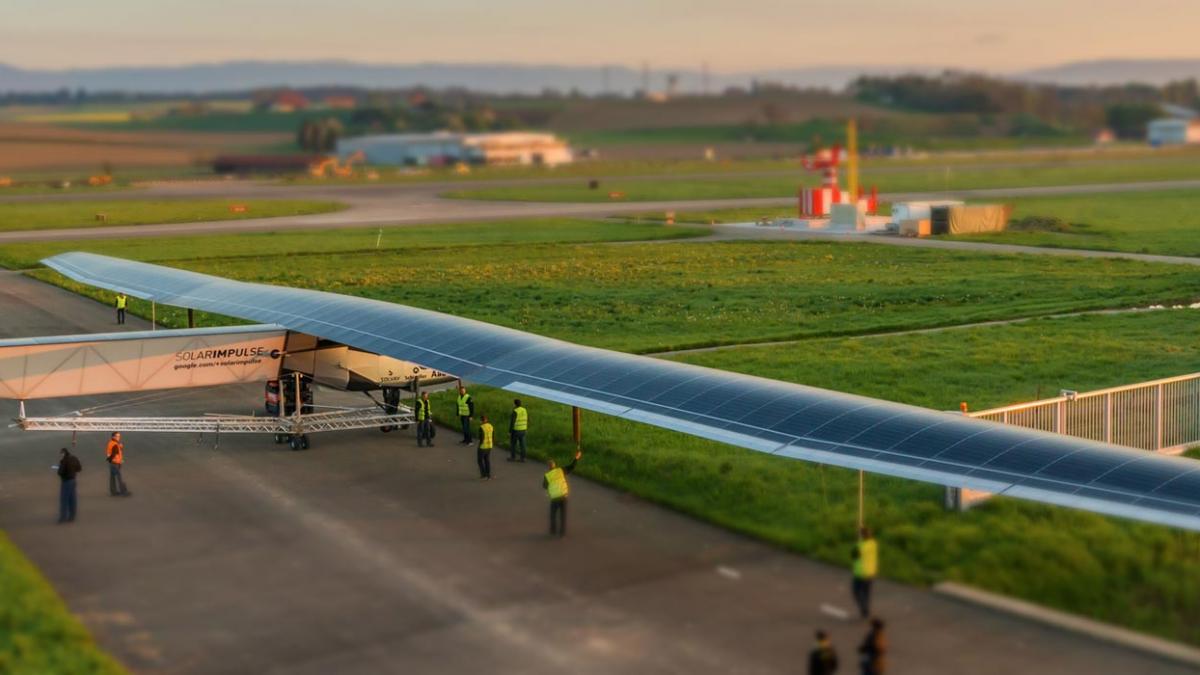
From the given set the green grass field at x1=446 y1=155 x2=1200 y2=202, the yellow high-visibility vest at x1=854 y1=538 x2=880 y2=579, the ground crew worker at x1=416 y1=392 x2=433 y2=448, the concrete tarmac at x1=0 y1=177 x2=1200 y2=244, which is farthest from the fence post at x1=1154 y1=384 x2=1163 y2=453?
the green grass field at x1=446 y1=155 x2=1200 y2=202

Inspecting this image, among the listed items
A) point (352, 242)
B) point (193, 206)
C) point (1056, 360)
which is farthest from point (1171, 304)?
point (193, 206)

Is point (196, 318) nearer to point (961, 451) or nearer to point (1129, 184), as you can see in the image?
point (961, 451)

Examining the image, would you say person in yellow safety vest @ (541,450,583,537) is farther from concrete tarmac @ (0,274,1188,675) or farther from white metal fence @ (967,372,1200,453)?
white metal fence @ (967,372,1200,453)

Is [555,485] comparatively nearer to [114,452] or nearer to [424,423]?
[424,423]

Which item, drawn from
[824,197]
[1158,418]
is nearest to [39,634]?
[1158,418]

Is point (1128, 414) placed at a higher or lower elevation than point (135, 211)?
lower

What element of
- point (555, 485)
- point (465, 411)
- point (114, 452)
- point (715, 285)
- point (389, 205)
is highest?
point (389, 205)
